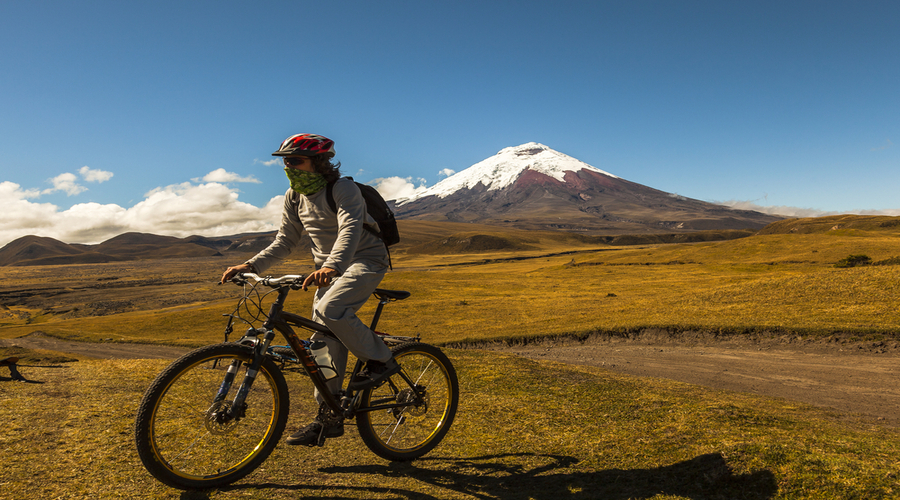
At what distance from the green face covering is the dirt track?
35.1ft

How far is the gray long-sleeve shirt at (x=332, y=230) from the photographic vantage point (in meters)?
4.45

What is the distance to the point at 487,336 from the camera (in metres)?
26.5

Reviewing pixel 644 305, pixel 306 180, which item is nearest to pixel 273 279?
pixel 306 180

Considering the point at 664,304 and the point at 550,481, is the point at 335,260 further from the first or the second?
the point at 664,304

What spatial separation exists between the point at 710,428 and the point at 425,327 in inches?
1154

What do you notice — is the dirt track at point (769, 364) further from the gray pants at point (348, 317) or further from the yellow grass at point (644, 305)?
the gray pants at point (348, 317)

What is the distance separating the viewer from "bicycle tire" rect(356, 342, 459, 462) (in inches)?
198

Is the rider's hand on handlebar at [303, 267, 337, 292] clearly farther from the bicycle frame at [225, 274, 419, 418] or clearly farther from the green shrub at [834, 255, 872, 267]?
the green shrub at [834, 255, 872, 267]

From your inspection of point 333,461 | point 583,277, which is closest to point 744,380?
point 333,461

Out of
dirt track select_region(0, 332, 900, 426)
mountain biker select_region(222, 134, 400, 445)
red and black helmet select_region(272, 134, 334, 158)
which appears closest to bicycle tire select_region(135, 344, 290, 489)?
mountain biker select_region(222, 134, 400, 445)

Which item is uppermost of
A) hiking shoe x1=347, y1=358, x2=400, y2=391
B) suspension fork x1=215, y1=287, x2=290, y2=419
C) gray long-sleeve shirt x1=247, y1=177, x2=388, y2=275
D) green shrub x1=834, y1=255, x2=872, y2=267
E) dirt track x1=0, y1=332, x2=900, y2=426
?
gray long-sleeve shirt x1=247, y1=177, x2=388, y2=275

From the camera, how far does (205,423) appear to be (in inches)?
162

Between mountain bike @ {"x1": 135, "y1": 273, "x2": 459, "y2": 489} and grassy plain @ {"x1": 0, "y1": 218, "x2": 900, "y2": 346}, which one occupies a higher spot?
mountain bike @ {"x1": 135, "y1": 273, "x2": 459, "y2": 489}

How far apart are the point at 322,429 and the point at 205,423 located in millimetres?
1079
